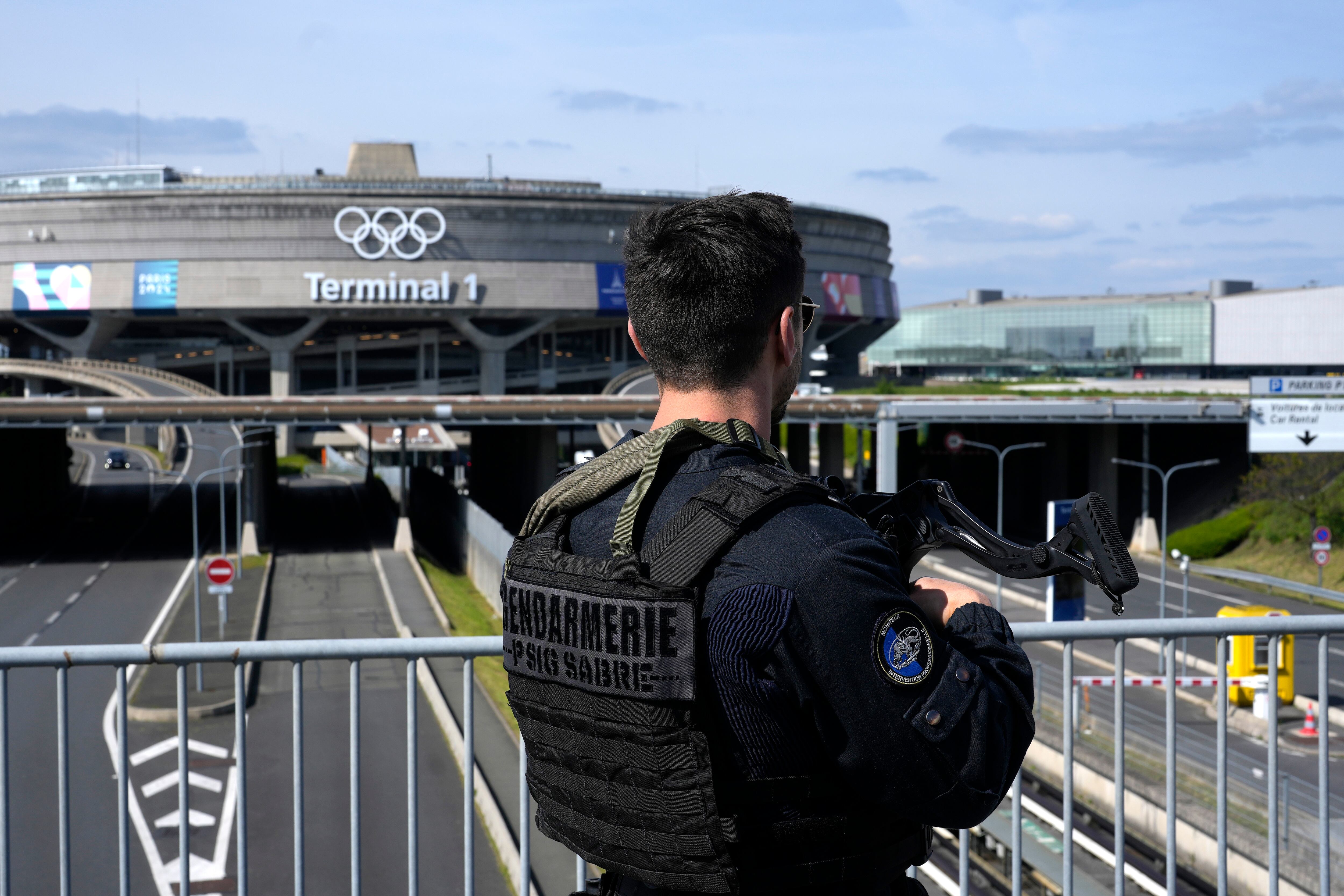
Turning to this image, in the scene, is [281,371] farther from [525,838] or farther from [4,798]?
[525,838]

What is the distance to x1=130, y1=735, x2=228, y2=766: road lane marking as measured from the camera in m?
20.4

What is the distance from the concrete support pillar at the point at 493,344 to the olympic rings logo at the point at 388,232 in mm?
5760

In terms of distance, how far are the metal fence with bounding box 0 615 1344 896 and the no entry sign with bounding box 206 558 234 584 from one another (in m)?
28.3

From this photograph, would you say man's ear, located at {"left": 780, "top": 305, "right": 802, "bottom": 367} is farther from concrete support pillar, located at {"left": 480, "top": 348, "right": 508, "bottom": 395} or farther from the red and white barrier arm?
concrete support pillar, located at {"left": 480, "top": 348, "right": 508, "bottom": 395}

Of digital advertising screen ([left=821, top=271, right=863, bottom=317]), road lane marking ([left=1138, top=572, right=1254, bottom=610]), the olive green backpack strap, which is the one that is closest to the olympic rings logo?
digital advertising screen ([left=821, top=271, right=863, bottom=317])

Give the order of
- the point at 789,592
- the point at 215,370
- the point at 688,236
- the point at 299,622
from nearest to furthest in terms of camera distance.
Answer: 1. the point at 789,592
2. the point at 688,236
3. the point at 299,622
4. the point at 215,370

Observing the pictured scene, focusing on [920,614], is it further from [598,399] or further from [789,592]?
[598,399]

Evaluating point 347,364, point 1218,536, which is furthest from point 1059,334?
point 1218,536

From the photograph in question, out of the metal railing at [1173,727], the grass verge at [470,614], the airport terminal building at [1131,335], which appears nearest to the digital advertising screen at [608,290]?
the grass verge at [470,614]

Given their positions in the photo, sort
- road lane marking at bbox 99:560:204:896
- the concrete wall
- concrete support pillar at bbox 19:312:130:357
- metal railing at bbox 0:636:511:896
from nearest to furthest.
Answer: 1. metal railing at bbox 0:636:511:896
2. road lane marking at bbox 99:560:204:896
3. concrete support pillar at bbox 19:312:130:357
4. the concrete wall

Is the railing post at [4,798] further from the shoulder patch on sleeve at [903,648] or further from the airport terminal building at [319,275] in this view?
the airport terminal building at [319,275]

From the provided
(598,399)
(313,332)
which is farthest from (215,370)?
(598,399)

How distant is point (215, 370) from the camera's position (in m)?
82.6

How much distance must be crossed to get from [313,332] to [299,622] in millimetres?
48594
